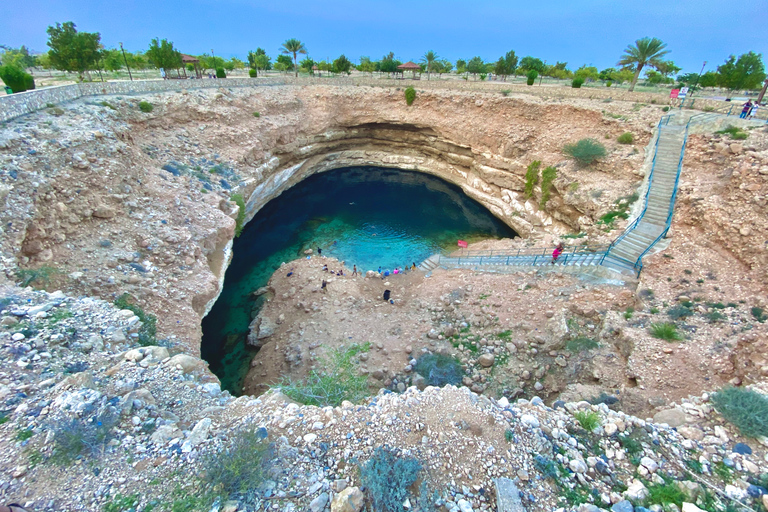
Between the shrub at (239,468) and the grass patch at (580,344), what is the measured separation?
1146 cm

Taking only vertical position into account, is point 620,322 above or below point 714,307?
below

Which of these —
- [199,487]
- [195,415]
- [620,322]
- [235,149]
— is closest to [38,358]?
[195,415]

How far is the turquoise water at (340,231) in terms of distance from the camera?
725 inches

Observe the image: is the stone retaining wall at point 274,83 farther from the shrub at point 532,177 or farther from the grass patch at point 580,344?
the grass patch at point 580,344

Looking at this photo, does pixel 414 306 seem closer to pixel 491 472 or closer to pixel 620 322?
pixel 620 322

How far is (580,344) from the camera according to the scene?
1261 centimetres

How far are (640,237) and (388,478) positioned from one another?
17.0 meters

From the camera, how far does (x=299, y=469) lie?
580cm

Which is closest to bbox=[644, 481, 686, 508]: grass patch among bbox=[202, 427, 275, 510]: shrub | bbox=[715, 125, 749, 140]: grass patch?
bbox=[202, 427, 275, 510]: shrub

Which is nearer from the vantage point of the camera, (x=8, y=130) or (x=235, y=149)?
(x=8, y=130)

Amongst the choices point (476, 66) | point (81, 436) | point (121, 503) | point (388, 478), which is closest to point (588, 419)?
point (388, 478)

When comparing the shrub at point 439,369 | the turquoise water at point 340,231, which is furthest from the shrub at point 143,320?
the shrub at point 439,369

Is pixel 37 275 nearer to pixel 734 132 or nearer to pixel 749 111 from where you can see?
pixel 734 132

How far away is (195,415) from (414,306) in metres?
12.0
